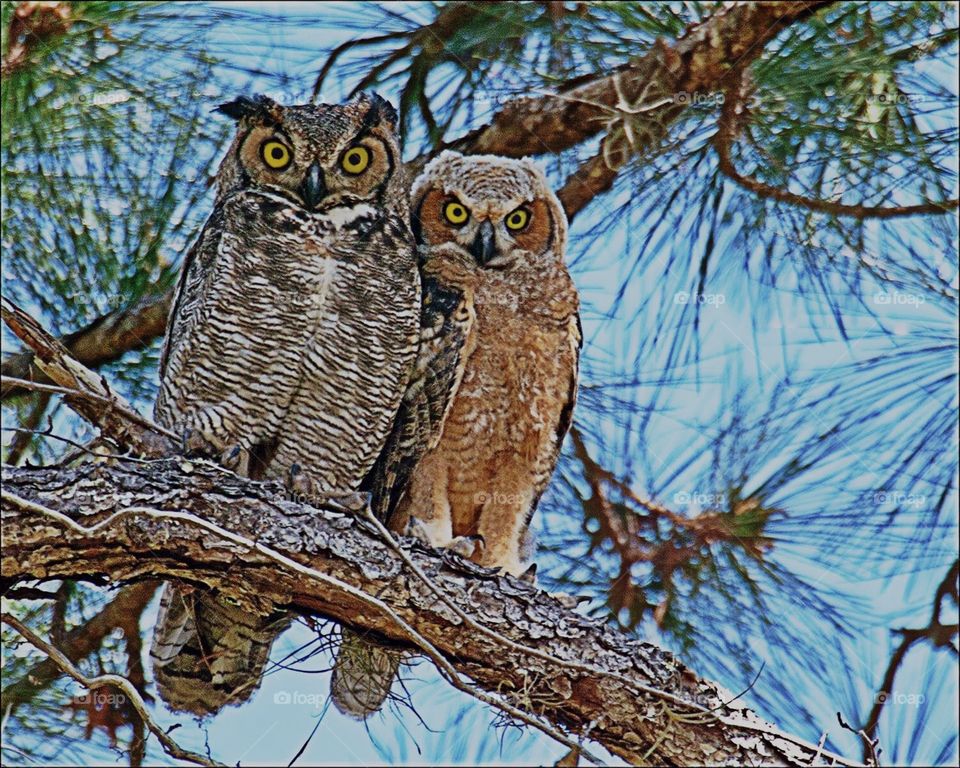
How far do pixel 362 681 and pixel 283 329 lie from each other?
840 millimetres

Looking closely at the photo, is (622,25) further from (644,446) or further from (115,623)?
(115,623)

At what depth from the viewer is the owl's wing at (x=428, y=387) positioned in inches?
109

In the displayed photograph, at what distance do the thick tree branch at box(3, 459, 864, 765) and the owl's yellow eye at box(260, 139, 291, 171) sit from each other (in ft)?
2.91

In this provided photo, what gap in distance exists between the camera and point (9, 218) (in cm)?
307

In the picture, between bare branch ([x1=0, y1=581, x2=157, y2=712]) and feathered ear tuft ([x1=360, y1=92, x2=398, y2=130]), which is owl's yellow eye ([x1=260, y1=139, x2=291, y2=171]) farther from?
bare branch ([x1=0, y1=581, x2=157, y2=712])

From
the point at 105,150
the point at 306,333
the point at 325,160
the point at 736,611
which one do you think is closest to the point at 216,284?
the point at 306,333

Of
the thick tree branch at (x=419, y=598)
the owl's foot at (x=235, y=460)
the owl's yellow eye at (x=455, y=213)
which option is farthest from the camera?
the owl's yellow eye at (x=455, y=213)

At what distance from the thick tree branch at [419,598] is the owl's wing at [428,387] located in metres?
0.57

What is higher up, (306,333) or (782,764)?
(306,333)

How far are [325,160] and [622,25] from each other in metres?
0.98

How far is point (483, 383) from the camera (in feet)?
9.21

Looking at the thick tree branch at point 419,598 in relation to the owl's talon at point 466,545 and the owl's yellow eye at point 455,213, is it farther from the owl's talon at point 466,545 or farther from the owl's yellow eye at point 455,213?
the owl's yellow eye at point 455,213

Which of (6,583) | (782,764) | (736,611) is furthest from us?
(736,611)

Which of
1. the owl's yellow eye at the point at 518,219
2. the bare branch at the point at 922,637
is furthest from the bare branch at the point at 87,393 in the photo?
the bare branch at the point at 922,637
